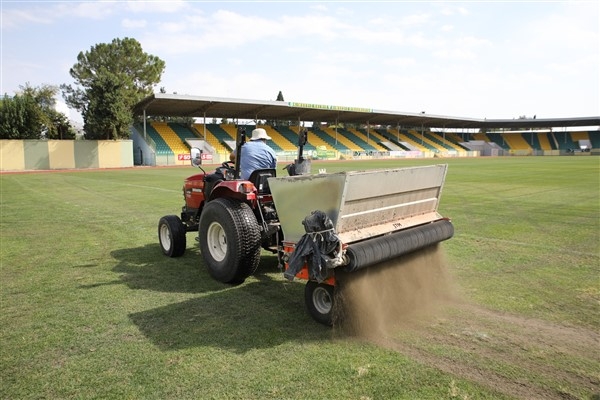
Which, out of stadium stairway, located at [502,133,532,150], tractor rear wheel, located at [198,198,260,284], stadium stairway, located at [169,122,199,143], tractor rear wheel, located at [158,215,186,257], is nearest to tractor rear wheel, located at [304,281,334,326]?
tractor rear wheel, located at [198,198,260,284]

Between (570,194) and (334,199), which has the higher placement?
(334,199)

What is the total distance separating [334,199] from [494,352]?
1.66 metres

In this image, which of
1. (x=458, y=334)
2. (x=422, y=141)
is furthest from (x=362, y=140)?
(x=458, y=334)

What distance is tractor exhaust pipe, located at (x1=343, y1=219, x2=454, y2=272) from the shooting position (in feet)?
11.4

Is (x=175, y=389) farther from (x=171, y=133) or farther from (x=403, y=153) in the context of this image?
(x=403, y=153)

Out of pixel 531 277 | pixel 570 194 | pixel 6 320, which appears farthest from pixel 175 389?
pixel 570 194

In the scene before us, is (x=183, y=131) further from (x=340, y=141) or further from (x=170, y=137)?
(x=340, y=141)

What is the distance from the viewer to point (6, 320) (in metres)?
3.95

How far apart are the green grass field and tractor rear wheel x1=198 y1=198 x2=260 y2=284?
222 mm

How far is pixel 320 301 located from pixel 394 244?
818 mm

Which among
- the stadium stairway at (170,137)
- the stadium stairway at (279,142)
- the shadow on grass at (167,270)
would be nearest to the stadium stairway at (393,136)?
the stadium stairway at (279,142)

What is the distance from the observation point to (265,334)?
11.8ft

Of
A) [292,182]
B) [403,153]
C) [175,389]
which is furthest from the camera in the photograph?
[403,153]

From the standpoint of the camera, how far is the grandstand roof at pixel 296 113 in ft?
133
